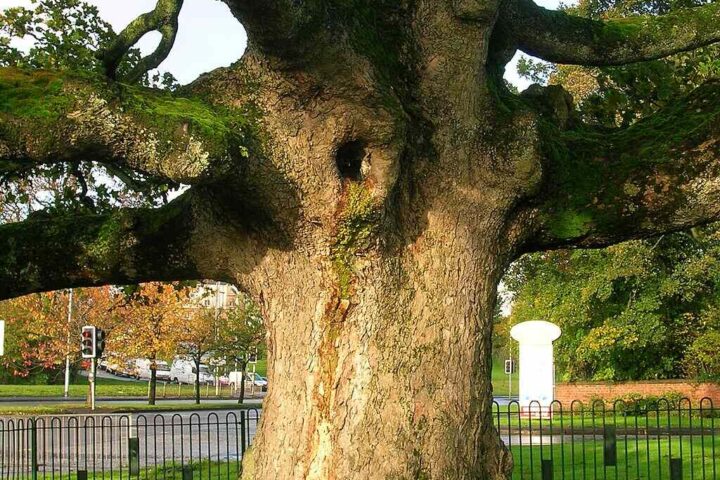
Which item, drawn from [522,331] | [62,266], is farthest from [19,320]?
[62,266]

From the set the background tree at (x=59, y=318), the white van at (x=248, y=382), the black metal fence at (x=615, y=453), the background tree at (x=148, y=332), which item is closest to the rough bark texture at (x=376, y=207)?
the black metal fence at (x=615, y=453)

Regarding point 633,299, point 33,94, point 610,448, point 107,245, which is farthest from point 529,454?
point 633,299

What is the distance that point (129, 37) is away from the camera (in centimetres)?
577

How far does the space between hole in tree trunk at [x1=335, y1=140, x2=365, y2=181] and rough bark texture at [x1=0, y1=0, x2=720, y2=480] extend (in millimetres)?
19

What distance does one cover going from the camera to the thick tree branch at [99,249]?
6.85 meters

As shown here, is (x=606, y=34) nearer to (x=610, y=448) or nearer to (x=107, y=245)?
(x=107, y=245)

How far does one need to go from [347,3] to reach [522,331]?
15.3 meters

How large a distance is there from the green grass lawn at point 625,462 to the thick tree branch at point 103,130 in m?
7.01

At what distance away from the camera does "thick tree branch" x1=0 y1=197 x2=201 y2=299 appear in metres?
6.85

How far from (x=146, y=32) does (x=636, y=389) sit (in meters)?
25.9

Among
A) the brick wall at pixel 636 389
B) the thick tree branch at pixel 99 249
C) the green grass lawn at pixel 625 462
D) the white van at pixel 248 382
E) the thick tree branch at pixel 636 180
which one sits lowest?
the white van at pixel 248 382

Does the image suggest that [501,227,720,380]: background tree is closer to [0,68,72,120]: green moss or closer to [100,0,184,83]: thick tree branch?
[100,0,184,83]: thick tree branch

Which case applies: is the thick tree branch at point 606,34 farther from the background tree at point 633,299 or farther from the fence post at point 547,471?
the background tree at point 633,299

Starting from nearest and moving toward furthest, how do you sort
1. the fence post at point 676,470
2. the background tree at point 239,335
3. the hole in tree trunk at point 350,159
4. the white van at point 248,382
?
the hole in tree trunk at point 350,159, the fence post at point 676,470, the background tree at point 239,335, the white van at point 248,382
